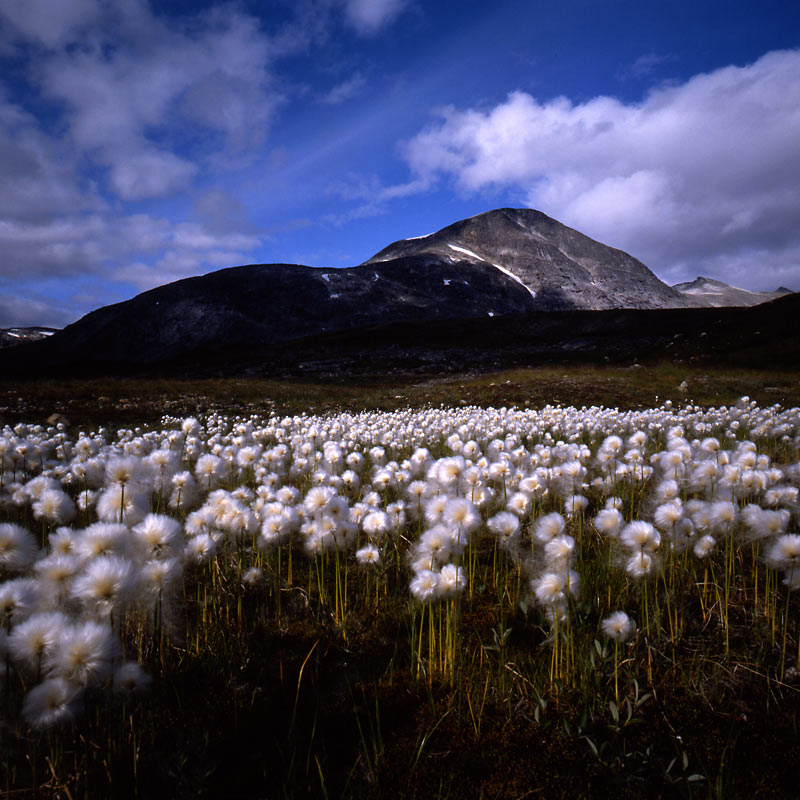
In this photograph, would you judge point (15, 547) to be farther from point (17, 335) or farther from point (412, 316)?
point (17, 335)

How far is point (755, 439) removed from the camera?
7.40m

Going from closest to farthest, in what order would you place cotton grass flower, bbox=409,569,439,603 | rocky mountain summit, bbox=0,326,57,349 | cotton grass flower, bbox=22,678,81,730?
cotton grass flower, bbox=22,678,81,730
cotton grass flower, bbox=409,569,439,603
rocky mountain summit, bbox=0,326,57,349

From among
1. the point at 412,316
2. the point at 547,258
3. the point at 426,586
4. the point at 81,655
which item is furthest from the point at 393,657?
the point at 547,258

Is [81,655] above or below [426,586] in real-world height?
above

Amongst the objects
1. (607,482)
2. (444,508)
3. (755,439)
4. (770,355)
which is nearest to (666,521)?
(444,508)

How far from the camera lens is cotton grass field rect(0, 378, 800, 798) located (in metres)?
1.62

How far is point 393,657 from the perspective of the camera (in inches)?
91.4

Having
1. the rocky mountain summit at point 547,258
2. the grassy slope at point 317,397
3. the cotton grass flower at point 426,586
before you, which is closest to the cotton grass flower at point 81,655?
the cotton grass flower at point 426,586

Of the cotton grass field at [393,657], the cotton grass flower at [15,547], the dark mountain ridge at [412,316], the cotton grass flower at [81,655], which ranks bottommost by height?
the cotton grass field at [393,657]

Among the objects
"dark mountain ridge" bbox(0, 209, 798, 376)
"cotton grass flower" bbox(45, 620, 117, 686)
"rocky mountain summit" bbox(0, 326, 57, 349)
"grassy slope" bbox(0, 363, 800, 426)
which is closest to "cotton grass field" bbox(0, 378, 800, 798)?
"cotton grass flower" bbox(45, 620, 117, 686)

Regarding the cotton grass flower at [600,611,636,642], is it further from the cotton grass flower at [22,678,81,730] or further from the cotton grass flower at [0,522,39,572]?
the cotton grass flower at [0,522,39,572]

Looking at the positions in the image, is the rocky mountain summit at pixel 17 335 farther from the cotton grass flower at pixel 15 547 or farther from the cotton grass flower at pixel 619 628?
the cotton grass flower at pixel 619 628

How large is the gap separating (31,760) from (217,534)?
1594 mm

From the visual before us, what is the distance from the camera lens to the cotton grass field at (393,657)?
1.62m
